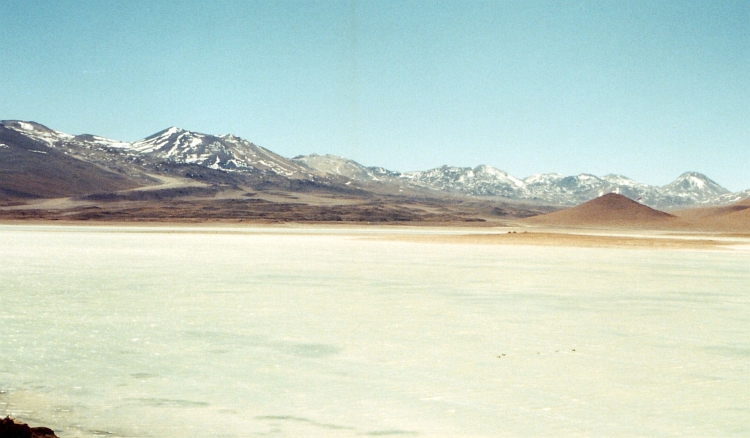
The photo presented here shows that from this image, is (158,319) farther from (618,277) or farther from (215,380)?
(618,277)

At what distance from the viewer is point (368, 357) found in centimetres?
1062

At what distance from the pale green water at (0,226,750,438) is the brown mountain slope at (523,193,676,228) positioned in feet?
348

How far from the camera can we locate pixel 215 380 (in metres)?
9.16

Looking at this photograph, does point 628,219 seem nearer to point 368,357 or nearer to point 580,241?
point 580,241

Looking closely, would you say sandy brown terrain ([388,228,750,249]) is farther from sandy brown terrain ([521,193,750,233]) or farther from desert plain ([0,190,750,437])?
sandy brown terrain ([521,193,750,233])

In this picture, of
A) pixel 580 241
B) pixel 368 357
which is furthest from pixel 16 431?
pixel 580 241

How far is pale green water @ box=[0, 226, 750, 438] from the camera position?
7.56 metres

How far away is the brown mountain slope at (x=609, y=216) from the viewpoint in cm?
12212

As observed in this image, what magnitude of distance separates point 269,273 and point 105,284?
19.3ft

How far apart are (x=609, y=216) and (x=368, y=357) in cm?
12355

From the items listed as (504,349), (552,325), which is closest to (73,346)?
(504,349)

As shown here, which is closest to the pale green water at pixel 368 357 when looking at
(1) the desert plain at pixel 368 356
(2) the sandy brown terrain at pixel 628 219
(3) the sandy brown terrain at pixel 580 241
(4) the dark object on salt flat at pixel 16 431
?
(1) the desert plain at pixel 368 356

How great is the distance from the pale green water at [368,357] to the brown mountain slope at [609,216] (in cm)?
10604

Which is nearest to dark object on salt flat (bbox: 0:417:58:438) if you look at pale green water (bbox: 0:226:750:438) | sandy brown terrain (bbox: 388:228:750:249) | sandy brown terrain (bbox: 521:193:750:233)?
pale green water (bbox: 0:226:750:438)
